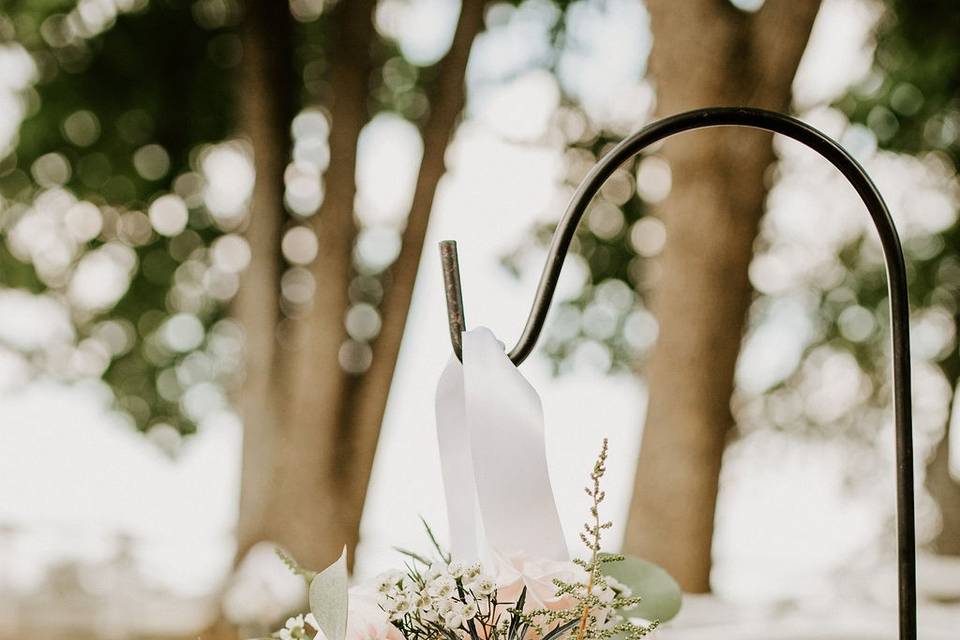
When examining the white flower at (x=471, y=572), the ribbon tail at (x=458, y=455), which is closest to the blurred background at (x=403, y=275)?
the ribbon tail at (x=458, y=455)

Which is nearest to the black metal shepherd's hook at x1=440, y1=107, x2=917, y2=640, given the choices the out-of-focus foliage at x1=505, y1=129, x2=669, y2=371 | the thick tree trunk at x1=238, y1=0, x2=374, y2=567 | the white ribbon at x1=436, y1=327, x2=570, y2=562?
the white ribbon at x1=436, y1=327, x2=570, y2=562

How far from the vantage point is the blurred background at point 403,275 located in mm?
2707

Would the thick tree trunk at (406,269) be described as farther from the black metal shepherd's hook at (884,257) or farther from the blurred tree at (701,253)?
the black metal shepherd's hook at (884,257)

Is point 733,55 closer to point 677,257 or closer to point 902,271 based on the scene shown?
point 677,257

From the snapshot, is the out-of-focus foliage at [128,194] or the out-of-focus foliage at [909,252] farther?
the out-of-focus foliage at [128,194]

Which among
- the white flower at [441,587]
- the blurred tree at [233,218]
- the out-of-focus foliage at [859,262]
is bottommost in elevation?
the white flower at [441,587]

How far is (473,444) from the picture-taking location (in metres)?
0.66

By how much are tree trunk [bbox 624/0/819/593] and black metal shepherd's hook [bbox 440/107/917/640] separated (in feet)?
6.24

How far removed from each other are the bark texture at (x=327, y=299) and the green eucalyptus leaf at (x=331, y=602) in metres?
3.18

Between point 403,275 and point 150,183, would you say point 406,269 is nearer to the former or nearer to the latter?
point 403,275

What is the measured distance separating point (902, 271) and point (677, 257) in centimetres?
207

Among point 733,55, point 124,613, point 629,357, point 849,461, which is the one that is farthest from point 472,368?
point 849,461

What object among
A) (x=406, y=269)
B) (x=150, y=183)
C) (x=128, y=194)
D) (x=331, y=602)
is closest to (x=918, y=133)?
(x=406, y=269)

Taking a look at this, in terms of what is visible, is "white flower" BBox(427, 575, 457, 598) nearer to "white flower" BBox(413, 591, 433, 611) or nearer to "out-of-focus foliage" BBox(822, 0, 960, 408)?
"white flower" BBox(413, 591, 433, 611)
